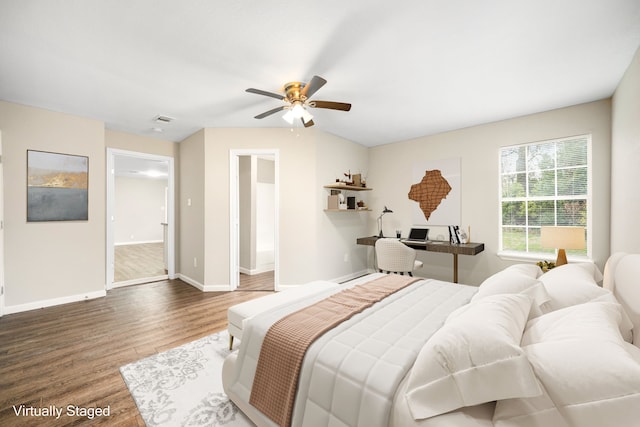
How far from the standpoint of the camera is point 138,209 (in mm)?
9406

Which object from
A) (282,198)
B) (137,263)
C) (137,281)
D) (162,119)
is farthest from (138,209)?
(282,198)

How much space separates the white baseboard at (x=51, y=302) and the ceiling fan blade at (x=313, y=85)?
4.00m

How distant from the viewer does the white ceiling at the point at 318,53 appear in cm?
176

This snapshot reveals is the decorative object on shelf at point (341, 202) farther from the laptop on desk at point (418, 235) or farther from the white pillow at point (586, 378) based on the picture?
the white pillow at point (586, 378)

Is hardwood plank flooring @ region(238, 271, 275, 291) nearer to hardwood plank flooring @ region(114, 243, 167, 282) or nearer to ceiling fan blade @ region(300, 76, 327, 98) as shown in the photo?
hardwood plank flooring @ region(114, 243, 167, 282)

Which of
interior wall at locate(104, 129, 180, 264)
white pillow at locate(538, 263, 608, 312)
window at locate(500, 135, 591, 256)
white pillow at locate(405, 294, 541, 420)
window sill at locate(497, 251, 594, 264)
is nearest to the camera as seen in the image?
white pillow at locate(405, 294, 541, 420)

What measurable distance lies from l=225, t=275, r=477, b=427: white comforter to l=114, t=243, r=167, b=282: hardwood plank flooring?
434cm

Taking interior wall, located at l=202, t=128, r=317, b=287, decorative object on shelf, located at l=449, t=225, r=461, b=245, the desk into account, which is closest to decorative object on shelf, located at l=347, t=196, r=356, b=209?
interior wall, located at l=202, t=128, r=317, b=287

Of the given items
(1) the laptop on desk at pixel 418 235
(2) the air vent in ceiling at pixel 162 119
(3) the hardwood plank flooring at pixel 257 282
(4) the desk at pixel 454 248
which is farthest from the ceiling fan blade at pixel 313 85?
(3) the hardwood plank flooring at pixel 257 282

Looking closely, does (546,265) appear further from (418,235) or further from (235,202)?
(235,202)

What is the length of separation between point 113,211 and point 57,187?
830 millimetres

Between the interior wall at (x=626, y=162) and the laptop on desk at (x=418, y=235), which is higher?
the interior wall at (x=626, y=162)

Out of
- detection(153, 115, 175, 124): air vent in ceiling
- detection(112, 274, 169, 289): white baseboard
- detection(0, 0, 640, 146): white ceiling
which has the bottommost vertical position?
detection(112, 274, 169, 289): white baseboard

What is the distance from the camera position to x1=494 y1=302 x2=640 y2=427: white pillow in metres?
0.71
